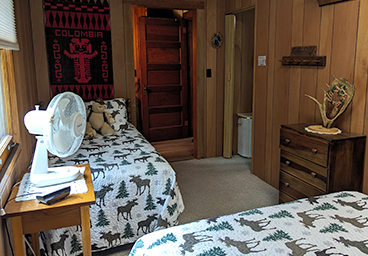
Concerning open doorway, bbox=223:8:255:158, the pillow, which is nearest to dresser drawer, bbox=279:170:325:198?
open doorway, bbox=223:8:255:158

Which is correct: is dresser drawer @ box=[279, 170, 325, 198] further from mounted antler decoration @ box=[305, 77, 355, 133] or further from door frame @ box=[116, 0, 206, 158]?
door frame @ box=[116, 0, 206, 158]

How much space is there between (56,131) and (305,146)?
5.90 feet

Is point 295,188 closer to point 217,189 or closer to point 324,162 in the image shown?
point 324,162

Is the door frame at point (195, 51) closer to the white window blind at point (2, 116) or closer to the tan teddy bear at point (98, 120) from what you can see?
the tan teddy bear at point (98, 120)

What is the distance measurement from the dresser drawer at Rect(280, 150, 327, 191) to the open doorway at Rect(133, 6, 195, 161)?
2329 mm

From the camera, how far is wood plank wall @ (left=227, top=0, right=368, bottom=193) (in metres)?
2.34

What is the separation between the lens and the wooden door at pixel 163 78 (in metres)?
5.08

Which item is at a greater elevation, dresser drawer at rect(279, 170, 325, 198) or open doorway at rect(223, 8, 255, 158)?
open doorway at rect(223, 8, 255, 158)

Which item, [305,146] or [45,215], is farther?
[305,146]

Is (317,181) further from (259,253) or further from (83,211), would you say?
(83,211)

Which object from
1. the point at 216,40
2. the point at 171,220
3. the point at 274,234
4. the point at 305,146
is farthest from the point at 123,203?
the point at 216,40

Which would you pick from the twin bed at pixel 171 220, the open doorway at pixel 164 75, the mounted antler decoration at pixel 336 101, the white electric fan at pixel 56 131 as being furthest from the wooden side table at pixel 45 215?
the open doorway at pixel 164 75

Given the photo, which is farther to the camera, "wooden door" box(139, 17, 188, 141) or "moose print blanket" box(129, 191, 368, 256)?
"wooden door" box(139, 17, 188, 141)

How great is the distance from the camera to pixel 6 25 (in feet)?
6.16
